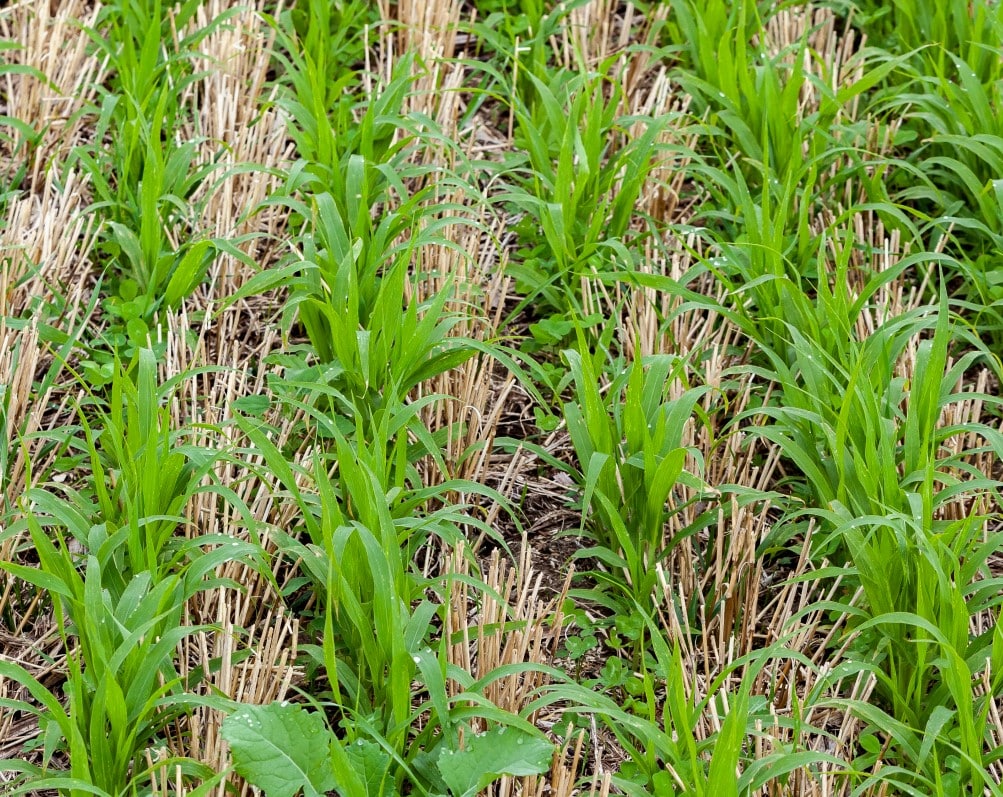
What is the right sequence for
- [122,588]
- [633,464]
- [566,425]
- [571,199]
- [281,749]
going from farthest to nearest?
1. [571,199]
2. [566,425]
3. [633,464]
4. [122,588]
5. [281,749]

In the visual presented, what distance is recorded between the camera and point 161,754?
1760 mm

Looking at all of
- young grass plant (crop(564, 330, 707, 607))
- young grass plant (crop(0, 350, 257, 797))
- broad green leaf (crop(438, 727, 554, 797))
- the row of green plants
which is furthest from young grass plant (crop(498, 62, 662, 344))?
broad green leaf (crop(438, 727, 554, 797))

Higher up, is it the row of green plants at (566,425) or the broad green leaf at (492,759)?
the row of green plants at (566,425)

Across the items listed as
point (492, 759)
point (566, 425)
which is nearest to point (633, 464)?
point (566, 425)

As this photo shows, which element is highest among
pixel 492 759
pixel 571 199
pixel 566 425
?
pixel 571 199

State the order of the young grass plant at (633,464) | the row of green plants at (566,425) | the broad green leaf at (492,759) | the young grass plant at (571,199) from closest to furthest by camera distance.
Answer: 1. the broad green leaf at (492,759)
2. the row of green plants at (566,425)
3. the young grass plant at (633,464)
4. the young grass plant at (571,199)

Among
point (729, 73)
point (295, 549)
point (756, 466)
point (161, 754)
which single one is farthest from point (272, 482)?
point (729, 73)

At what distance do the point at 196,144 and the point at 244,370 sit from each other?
66 cm

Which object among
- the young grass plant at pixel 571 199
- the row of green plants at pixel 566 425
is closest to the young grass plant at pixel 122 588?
the row of green plants at pixel 566 425

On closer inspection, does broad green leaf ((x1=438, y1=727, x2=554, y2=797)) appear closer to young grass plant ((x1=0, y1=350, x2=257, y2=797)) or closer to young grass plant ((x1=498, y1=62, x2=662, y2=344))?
young grass plant ((x1=0, y1=350, x2=257, y2=797))

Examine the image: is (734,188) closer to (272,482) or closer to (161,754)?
(272,482)

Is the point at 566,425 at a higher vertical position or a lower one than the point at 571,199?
lower

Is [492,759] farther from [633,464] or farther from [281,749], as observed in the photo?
[633,464]

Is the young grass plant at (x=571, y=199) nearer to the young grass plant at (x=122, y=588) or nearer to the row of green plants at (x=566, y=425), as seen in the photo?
the row of green plants at (x=566, y=425)
